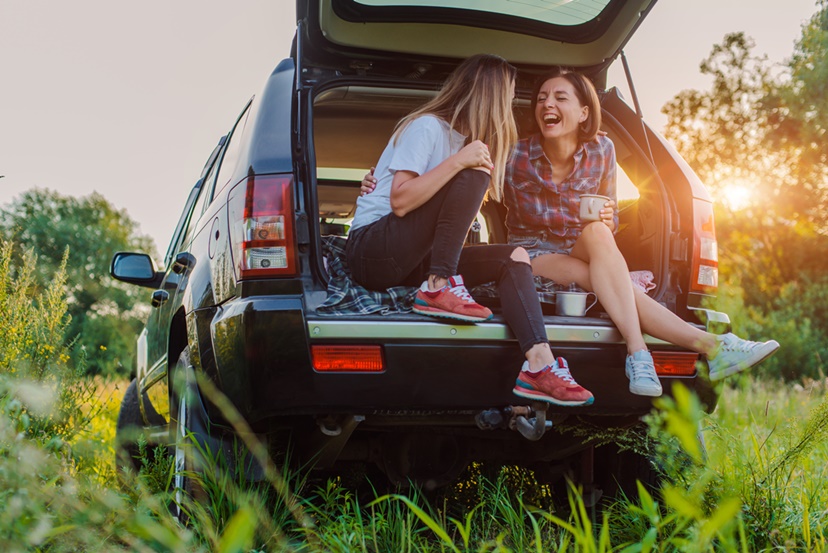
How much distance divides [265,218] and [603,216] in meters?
1.33

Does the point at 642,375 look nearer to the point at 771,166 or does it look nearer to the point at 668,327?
the point at 668,327

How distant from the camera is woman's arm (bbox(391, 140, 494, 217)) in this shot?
283cm

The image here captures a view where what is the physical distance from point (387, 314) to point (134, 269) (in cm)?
211

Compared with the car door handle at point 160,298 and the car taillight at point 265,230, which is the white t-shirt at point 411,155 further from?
the car door handle at point 160,298

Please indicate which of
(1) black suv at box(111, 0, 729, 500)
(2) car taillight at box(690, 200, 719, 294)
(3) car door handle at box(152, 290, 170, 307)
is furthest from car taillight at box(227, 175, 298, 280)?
(2) car taillight at box(690, 200, 719, 294)

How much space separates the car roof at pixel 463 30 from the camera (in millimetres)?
3141

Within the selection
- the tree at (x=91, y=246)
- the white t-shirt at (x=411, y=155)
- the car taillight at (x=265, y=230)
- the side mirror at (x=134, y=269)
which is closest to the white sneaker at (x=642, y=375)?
the white t-shirt at (x=411, y=155)

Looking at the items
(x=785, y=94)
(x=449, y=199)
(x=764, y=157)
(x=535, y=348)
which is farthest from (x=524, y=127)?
(x=764, y=157)

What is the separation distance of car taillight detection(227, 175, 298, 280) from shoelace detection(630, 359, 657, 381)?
45.6 inches

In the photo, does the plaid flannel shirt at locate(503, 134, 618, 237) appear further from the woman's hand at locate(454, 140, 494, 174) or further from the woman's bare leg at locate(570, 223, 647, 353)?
the woman's hand at locate(454, 140, 494, 174)

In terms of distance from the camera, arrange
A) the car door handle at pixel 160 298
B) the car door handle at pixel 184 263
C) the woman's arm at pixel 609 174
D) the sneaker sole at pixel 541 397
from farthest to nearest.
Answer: the car door handle at pixel 160 298 < the woman's arm at pixel 609 174 < the car door handle at pixel 184 263 < the sneaker sole at pixel 541 397

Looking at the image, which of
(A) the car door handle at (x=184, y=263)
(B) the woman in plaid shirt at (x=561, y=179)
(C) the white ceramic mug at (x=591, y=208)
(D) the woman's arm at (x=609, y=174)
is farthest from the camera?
(D) the woman's arm at (x=609, y=174)

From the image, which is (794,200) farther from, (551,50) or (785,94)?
(551,50)

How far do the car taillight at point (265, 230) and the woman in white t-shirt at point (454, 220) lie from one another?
15.0 inches
